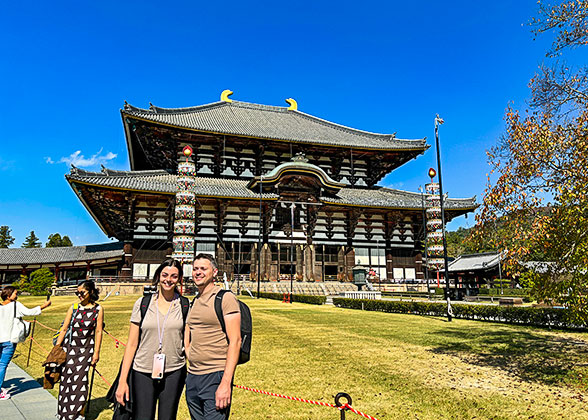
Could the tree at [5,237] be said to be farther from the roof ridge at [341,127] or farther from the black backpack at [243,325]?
the black backpack at [243,325]

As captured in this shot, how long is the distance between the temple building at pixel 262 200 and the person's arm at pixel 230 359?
2409 cm

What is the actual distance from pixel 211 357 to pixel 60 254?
127 feet

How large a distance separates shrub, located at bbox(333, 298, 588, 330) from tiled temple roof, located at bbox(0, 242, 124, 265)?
72.5 ft

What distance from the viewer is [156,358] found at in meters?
4.06

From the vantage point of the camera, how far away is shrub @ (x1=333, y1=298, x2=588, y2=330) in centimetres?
1503

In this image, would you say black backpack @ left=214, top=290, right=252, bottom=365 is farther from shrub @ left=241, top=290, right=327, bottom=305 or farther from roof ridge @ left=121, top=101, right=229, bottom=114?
roof ridge @ left=121, top=101, right=229, bottom=114

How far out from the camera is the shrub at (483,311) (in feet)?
49.3

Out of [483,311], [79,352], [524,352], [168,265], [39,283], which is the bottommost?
[524,352]

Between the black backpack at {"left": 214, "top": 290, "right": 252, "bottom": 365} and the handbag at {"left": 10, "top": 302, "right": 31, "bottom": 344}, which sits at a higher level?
the black backpack at {"left": 214, "top": 290, "right": 252, "bottom": 365}

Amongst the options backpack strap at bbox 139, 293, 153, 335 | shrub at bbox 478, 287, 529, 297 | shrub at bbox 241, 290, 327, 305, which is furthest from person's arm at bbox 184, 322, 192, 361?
shrub at bbox 478, 287, 529, 297

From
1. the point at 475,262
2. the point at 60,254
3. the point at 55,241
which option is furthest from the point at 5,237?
the point at 475,262

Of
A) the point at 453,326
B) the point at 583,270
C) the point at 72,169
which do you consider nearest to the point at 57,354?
the point at 583,270

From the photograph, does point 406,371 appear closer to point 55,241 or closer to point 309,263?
point 309,263

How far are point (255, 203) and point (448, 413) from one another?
27.4 m
